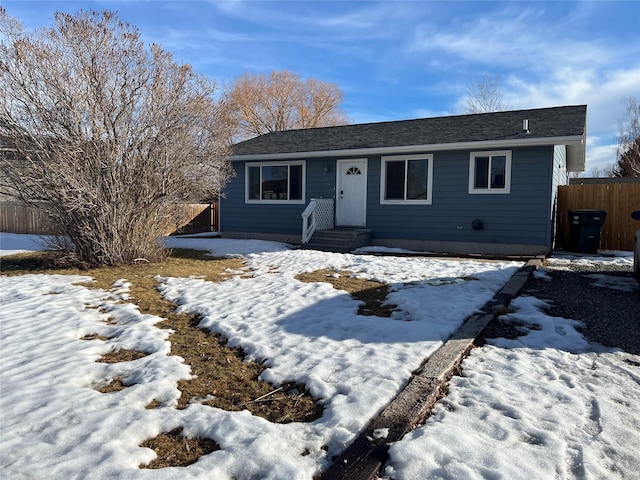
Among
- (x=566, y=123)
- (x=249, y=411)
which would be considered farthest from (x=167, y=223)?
(x=566, y=123)

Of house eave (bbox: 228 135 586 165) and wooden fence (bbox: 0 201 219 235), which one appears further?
→ wooden fence (bbox: 0 201 219 235)

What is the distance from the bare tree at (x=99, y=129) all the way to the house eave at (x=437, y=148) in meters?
4.15

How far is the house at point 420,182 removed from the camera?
10.2m

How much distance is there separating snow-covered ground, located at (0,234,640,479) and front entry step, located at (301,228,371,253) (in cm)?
549

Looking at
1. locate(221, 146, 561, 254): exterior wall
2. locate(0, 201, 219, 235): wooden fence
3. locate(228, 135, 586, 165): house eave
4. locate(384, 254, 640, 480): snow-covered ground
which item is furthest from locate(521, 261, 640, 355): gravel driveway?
locate(0, 201, 219, 235): wooden fence

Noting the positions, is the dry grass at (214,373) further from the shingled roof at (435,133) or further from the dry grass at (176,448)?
the shingled roof at (435,133)

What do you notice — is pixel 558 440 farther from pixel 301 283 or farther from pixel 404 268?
pixel 404 268

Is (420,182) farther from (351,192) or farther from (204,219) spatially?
(204,219)

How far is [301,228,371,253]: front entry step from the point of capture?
Answer: 36.4 ft

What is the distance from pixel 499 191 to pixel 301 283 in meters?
6.51

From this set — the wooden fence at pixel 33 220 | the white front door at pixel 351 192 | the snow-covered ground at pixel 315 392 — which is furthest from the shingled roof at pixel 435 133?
the snow-covered ground at pixel 315 392

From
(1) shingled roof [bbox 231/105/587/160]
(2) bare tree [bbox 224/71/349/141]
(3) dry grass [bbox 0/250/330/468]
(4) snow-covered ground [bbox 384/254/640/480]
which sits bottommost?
(3) dry grass [bbox 0/250/330/468]

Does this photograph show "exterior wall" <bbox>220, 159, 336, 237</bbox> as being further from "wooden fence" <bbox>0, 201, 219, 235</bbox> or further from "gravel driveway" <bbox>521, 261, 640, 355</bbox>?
"gravel driveway" <bbox>521, 261, 640, 355</bbox>

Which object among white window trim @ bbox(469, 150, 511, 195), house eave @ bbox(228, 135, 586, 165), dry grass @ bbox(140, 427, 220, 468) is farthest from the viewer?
white window trim @ bbox(469, 150, 511, 195)
